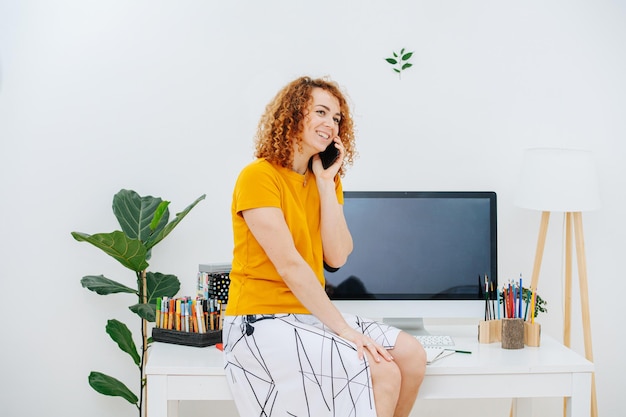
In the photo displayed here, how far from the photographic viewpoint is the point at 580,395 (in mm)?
2275

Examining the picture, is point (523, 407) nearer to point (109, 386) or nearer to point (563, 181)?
point (563, 181)

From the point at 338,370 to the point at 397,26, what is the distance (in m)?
1.54

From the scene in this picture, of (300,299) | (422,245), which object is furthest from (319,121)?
(422,245)

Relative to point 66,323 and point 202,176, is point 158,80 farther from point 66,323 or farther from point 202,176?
point 66,323

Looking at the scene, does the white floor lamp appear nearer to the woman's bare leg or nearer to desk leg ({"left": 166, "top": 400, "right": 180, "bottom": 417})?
the woman's bare leg

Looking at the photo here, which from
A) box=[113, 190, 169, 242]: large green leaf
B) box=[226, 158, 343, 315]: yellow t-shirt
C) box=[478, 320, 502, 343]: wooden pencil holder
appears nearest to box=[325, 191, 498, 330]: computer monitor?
box=[478, 320, 502, 343]: wooden pencil holder

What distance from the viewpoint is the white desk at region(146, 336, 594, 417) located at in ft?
7.19

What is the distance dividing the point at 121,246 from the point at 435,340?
3.63 ft

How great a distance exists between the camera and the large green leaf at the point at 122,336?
2723 mm

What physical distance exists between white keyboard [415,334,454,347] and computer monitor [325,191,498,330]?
12cm

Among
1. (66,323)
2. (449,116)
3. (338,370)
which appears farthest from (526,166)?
(66,323)

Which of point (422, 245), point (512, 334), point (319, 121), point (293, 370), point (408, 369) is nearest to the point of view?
point (293, 370)

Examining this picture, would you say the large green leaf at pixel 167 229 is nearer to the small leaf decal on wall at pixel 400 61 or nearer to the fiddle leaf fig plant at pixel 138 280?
the fiddle leaf fig plant at pixel 138 280

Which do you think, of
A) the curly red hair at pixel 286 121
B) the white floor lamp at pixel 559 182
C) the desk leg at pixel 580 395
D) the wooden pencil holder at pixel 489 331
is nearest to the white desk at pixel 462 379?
the desk leg at pixel 580 395
